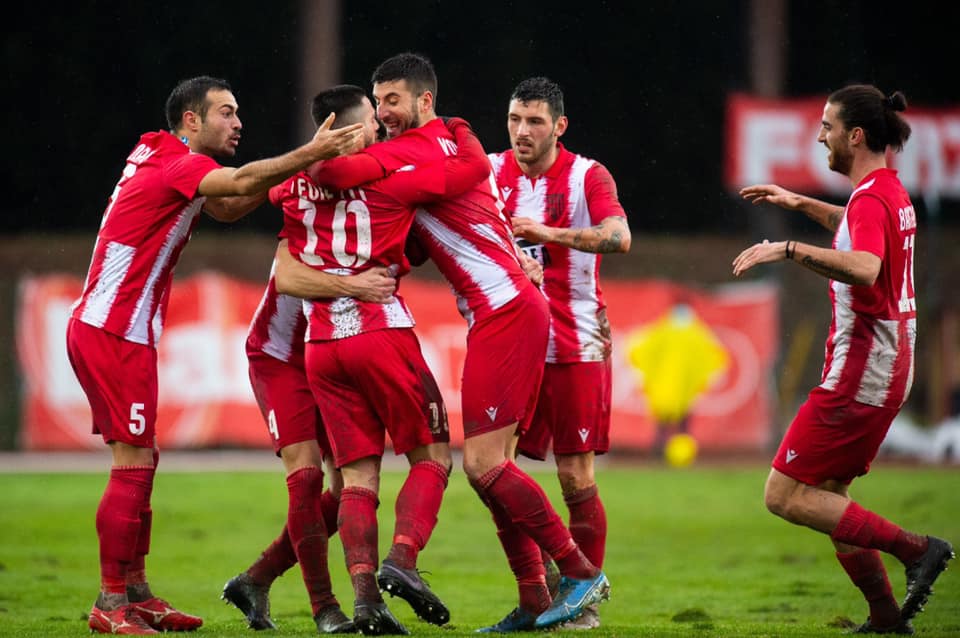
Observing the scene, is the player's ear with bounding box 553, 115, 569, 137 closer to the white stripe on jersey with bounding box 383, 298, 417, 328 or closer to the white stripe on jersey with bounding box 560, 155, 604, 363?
the white stripe on jersey with bounding box 560, 155, 604, 363

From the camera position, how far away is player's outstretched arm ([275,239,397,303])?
643 centimetres

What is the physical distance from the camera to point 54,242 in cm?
2183

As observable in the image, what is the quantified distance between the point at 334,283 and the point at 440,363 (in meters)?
12.1

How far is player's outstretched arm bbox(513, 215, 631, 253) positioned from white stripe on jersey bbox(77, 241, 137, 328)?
76.7 inches

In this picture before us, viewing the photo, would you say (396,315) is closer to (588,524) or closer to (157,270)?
(157,270)

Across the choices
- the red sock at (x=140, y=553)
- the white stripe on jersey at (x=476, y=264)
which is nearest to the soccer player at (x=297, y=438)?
the white stripe on jersey at (x=476, y=264)

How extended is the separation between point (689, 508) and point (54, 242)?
12.1 meters

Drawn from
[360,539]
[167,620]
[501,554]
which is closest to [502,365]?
[360,539]

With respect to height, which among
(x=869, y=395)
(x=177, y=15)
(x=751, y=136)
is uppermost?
(x=177, y=15)

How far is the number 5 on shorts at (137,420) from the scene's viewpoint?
6.83 metres

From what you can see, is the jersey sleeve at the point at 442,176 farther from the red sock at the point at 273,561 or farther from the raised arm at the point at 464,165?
the red sock at the point at 273,561

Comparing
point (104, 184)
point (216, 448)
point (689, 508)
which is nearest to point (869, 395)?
point (689, 508)

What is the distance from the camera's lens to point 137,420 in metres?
6.84

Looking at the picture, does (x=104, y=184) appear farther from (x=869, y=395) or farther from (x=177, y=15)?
(x=869, y=395)
